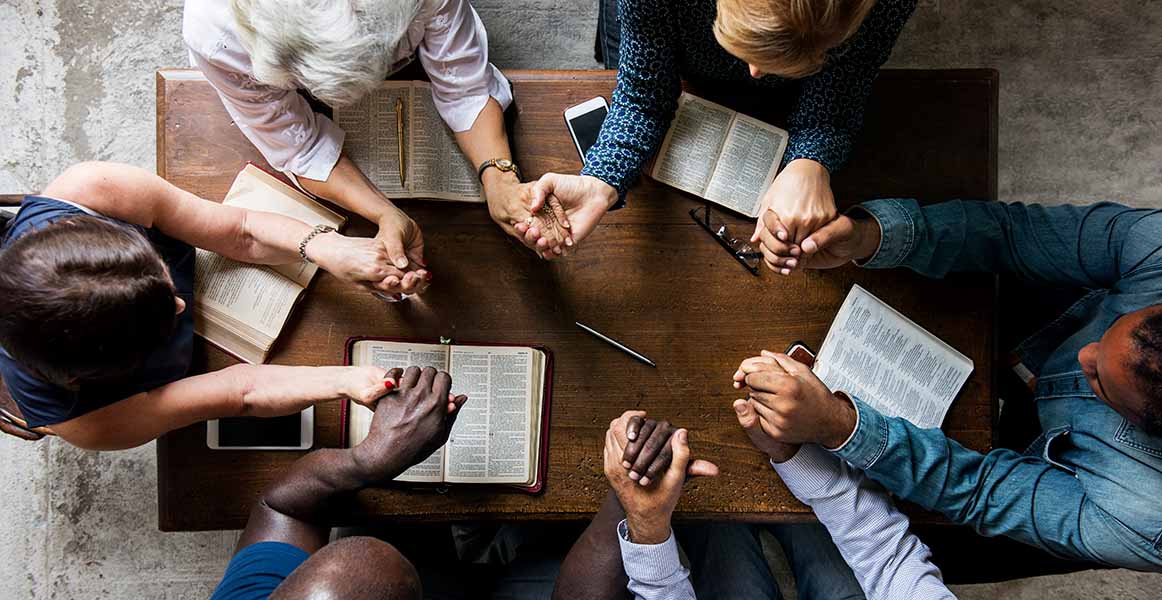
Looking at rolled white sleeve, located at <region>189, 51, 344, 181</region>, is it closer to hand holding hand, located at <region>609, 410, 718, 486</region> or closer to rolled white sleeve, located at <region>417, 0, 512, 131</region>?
rolled white sleeve, located at <region>417, 0, 512, 131</region>

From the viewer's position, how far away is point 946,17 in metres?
2.82

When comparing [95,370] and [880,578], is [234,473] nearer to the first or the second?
[95,370]

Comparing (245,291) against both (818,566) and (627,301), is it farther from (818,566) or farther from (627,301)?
(818,566)

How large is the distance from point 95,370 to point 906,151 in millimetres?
1994

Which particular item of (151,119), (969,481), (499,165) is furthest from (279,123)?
(969,481)

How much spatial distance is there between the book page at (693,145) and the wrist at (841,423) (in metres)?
0.65

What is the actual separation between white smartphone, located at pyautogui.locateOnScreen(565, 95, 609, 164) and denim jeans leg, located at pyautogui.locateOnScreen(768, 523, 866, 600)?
4.35 ft

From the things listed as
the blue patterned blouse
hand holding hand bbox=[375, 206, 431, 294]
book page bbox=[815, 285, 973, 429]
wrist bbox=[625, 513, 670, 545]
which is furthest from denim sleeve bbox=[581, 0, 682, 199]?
wrist bbox=[625, 513, 670, 545]

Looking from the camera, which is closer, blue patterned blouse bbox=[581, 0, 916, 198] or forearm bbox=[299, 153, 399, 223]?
blue patterned blouse bbox=[581, 0, 916, 198]

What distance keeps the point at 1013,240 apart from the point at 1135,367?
1.45 ft

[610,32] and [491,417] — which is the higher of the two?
[610,32]

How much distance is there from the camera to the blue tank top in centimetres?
166

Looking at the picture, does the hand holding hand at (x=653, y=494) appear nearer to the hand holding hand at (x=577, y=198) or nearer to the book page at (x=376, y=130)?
the hand holding hand at (x=577, y=198)

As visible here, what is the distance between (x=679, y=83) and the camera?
1895 mm
